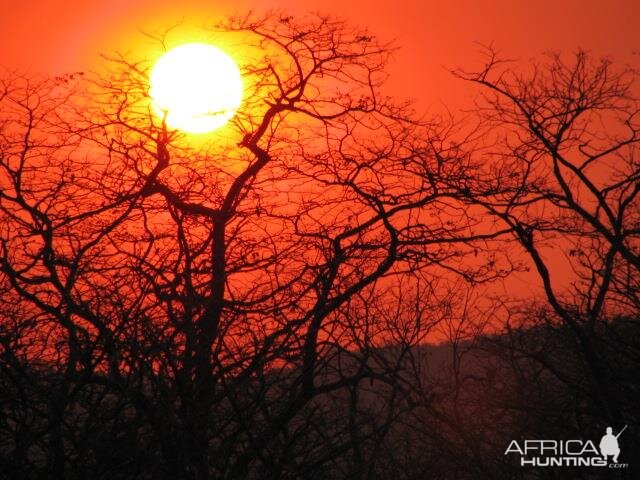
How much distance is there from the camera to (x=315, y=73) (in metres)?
11.8

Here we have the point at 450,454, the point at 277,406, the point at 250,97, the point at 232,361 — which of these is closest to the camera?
the point at 232,361

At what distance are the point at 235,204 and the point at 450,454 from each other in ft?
22.2

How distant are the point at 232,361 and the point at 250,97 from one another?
19.0ft

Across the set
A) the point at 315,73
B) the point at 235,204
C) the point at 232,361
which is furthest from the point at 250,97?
the point at 232,361

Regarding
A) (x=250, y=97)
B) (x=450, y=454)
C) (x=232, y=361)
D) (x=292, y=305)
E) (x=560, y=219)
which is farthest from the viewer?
(x=450, y=454)

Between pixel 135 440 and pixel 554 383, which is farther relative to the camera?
pixel 554 383

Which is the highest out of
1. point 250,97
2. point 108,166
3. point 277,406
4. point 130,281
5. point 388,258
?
point 250,97

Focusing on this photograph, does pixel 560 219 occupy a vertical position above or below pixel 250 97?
below

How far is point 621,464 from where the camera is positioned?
12.0 meters

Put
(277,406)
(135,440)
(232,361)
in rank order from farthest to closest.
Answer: (277,406), (232,361), (135,440)

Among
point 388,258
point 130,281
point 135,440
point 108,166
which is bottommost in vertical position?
point 135,440

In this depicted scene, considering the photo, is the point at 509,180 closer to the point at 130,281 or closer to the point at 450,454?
the point at 450,454

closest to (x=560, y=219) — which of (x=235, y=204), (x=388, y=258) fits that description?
(x=388, y=258)

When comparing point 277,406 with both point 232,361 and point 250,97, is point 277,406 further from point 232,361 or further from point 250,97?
point 250,97
